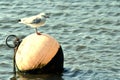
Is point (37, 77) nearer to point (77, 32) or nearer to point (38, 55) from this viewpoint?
point (38, 55)

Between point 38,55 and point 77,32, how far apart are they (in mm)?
3676

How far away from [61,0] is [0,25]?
10.9 feet

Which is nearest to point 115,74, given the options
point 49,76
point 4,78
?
point 49,76

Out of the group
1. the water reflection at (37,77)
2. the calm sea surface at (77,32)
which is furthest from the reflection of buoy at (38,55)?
the calm sea surface at (77,32)

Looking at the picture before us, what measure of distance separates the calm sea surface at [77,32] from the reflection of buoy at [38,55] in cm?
27

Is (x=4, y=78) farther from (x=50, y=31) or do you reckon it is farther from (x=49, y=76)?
(x=50, y=31)

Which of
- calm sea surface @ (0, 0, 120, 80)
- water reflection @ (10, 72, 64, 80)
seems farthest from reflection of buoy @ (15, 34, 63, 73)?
calm sea surface @ (0, 0, 120, 80)

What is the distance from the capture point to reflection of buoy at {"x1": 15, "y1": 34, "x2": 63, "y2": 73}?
1095 centimetres

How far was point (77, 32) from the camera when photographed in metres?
14.4

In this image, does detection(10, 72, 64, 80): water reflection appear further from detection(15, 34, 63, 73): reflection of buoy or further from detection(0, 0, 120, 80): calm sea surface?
detection(15, 34, 63, 73): reflection of buoy

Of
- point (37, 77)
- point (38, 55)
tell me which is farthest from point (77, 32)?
point (38, 55)

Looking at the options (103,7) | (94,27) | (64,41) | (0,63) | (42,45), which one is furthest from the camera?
(103,7)

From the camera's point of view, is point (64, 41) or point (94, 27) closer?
point (64, 41)

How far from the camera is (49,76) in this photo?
11.2m
